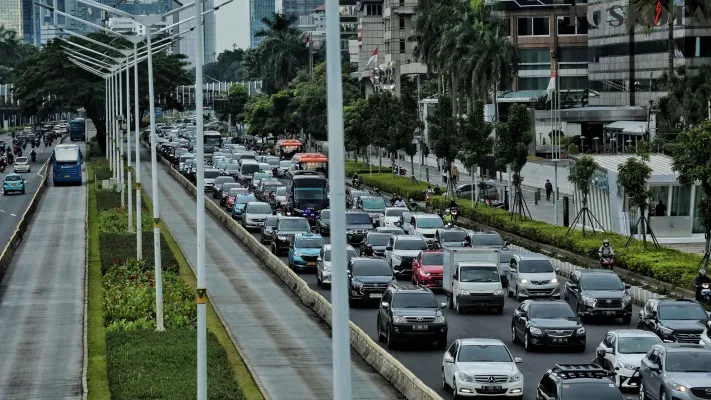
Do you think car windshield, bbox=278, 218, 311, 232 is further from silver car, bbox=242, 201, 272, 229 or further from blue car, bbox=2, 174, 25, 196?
blue car, bbox=2, 174, 25, 196

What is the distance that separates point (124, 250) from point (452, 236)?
1499cm

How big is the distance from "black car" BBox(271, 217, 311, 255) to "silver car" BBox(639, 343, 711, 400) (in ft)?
121

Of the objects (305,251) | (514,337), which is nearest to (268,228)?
(305,251)

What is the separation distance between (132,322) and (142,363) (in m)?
9.64

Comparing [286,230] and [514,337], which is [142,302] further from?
[286,230]

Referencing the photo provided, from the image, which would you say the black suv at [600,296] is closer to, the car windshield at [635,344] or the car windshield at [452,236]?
the car windshield at [635,344]

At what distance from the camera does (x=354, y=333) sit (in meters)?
41.5

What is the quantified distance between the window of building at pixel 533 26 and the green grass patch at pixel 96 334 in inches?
2777

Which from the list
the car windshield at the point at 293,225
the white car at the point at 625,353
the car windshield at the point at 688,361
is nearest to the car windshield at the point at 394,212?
the car windshield at the point at 293,225

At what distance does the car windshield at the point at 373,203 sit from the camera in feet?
Result: 266

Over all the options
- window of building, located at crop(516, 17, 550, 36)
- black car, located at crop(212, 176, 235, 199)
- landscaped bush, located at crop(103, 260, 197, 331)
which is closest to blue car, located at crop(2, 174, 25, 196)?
black car, located at crop(212, 176, 235, 199)

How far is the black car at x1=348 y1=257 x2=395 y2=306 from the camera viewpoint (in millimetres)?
49594

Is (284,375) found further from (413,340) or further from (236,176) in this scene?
(236,176)

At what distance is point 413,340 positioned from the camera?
40.4 metres
